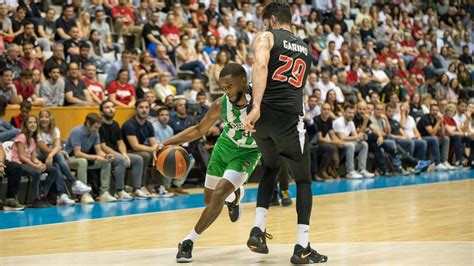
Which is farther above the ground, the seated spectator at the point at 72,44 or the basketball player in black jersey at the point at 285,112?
the basketball player in black jersey at the point at 285,112

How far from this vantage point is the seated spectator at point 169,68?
49.6ft

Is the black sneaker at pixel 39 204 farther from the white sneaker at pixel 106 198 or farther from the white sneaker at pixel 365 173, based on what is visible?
the white sneaker at pixel 365 173

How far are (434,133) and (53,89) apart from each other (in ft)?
29.8

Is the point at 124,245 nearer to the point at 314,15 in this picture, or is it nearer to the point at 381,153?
the point at 381,153

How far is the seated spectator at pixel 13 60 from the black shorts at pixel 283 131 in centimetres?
748

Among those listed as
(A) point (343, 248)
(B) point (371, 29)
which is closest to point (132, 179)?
(A) point (343, 248)

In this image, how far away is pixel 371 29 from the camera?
22000 mm

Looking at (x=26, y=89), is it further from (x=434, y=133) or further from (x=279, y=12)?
(x=434, y=133)

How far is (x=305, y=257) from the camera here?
5977 mm

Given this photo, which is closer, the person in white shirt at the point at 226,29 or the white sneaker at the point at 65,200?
the white sneaker at the point at 65,200

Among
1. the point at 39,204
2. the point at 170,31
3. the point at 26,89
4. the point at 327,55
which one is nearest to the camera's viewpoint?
the point at 39,204

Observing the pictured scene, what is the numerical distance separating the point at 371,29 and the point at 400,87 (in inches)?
131

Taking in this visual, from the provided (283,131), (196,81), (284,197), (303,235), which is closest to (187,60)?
(196,81)

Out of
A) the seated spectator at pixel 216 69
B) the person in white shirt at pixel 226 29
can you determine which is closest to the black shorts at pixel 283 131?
the seated spectator at pixel 216 69
